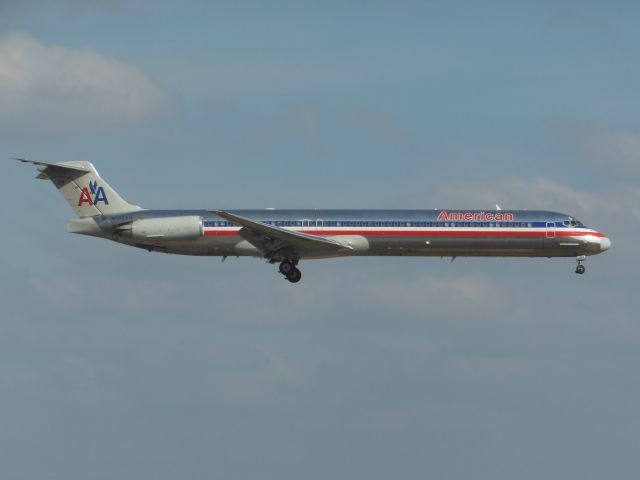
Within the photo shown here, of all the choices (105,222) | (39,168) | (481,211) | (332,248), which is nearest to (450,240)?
(481,211)

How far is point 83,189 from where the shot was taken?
62.3 m

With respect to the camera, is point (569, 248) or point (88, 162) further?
point (88, 162)

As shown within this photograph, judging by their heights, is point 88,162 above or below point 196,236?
above

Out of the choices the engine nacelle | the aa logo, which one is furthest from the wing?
the aa logo

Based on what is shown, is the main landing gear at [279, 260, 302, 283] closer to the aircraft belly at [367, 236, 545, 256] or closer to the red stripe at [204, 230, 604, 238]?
the red stripe at [204, 230, 604, 238]

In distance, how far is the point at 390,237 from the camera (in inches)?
2261

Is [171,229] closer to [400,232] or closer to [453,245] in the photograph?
[400,232]

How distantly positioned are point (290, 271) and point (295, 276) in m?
0.49

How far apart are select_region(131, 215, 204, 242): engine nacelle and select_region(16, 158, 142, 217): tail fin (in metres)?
3.28

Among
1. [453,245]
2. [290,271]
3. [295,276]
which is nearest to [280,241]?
[290,271]

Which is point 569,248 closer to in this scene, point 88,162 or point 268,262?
point 268,262

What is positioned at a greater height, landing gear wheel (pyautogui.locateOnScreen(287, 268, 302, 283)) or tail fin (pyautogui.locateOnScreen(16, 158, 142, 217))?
tail fin (pyautogui.locateOnScreen(16, 158, 142, 217))

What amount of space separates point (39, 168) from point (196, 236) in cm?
1133

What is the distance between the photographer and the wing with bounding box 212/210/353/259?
5600cm
